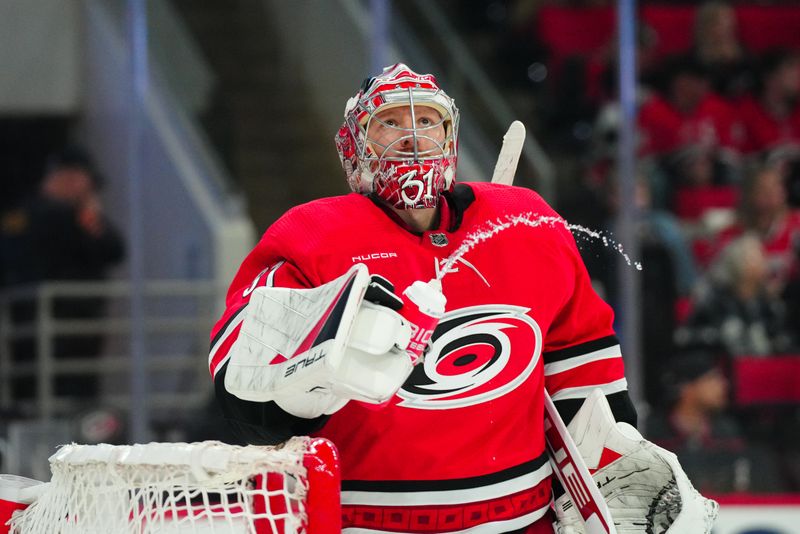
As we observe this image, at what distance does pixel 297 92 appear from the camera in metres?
4.18

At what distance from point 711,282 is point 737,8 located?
1.65 meters

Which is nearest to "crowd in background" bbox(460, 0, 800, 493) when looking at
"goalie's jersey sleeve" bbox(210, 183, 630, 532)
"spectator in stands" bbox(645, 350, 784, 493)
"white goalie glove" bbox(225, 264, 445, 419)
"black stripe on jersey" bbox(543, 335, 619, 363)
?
"spectator in stands" bbox(645, 350, 784, 493)

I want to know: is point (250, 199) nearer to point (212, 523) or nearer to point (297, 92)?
point (297, 92)

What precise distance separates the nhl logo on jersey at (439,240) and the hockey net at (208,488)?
0.39m

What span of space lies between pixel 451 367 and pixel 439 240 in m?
0.16

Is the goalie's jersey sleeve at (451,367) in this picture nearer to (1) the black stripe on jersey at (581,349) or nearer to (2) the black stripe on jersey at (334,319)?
(1) the black stripe on jersey at (581,349)

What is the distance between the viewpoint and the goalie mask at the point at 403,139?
165 centimetres

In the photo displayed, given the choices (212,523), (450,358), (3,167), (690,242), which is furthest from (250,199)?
(212,523)

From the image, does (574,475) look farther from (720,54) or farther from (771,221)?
(720,54)

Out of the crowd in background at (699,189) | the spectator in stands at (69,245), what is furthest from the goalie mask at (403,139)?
the spectator in stands at (69,245)

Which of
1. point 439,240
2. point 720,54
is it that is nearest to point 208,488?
point 439,240

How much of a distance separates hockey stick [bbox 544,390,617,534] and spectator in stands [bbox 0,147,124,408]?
2.43 metres

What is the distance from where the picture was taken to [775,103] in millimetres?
4809

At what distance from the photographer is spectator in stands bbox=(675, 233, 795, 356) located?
367 centimetres
